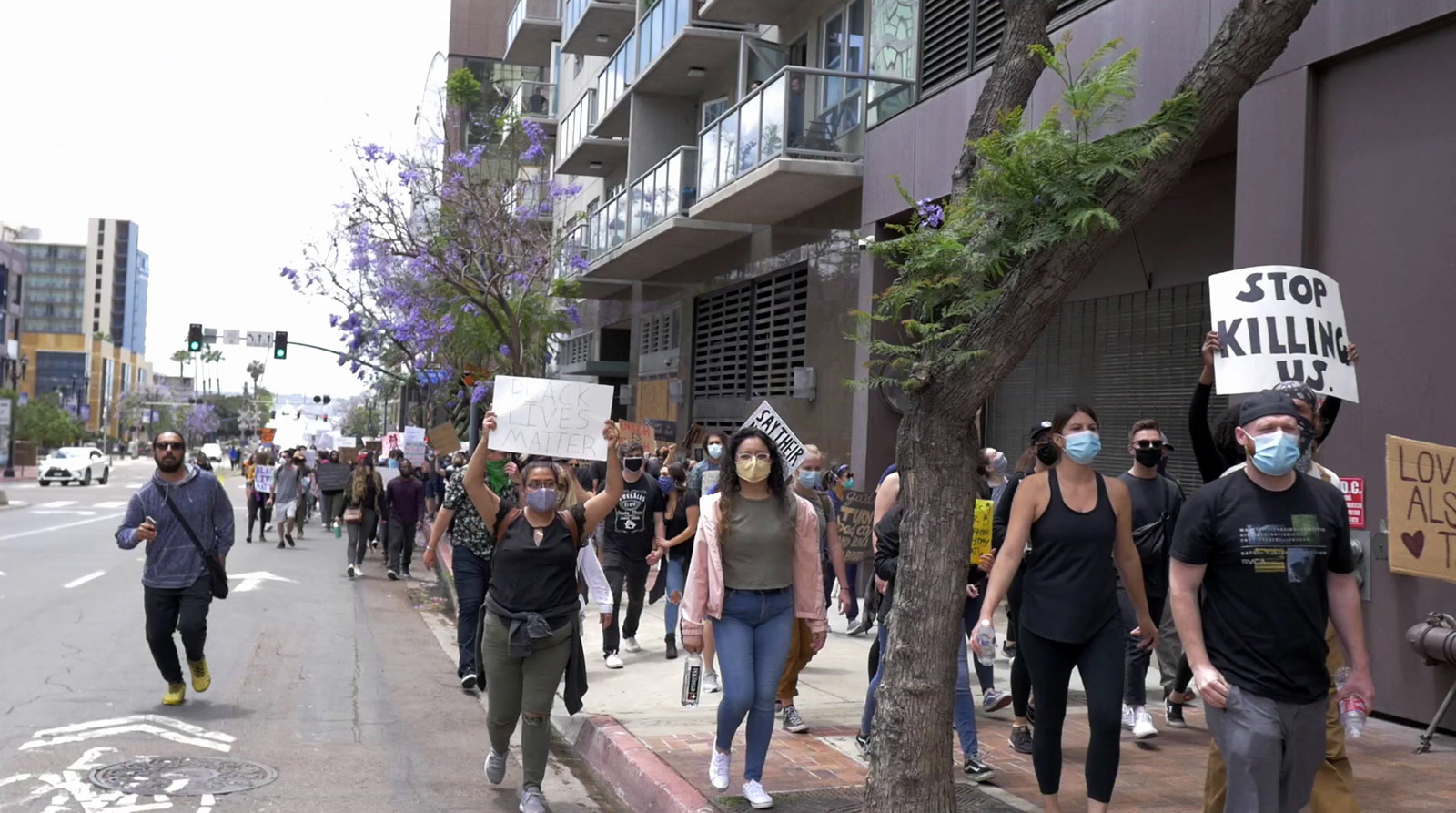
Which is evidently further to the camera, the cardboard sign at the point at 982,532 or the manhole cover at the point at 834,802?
the cardboard sign at the point at 982,532

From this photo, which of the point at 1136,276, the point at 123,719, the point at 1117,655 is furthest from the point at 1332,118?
the point at 123,719

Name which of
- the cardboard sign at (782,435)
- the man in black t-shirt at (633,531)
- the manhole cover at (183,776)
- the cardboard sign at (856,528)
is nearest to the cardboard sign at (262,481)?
the man in black t-shirt at (633,531)

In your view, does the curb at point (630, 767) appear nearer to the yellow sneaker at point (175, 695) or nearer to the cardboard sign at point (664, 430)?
the yellow sneaker at point (175, 695)

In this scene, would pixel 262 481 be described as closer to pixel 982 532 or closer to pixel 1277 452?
pixel 982 532

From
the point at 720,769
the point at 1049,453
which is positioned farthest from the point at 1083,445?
the point at 720,769

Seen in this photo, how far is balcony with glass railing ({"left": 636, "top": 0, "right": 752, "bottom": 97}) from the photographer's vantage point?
77.9 ft

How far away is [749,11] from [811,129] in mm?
4690

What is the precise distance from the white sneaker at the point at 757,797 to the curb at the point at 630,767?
182 mm

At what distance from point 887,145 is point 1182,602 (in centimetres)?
1280

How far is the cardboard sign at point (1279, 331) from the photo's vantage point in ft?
20.4

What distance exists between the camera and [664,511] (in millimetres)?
12281

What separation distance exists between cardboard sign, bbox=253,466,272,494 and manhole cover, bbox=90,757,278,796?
20641mm

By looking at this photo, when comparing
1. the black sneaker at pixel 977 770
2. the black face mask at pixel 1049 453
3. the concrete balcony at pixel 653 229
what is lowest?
the black sneaker at pixel 977 770

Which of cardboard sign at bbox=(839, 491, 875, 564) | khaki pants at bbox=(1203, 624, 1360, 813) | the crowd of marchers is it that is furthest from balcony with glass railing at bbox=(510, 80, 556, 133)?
khaki pants at bbox=(1203, 624, 1360, 813)
